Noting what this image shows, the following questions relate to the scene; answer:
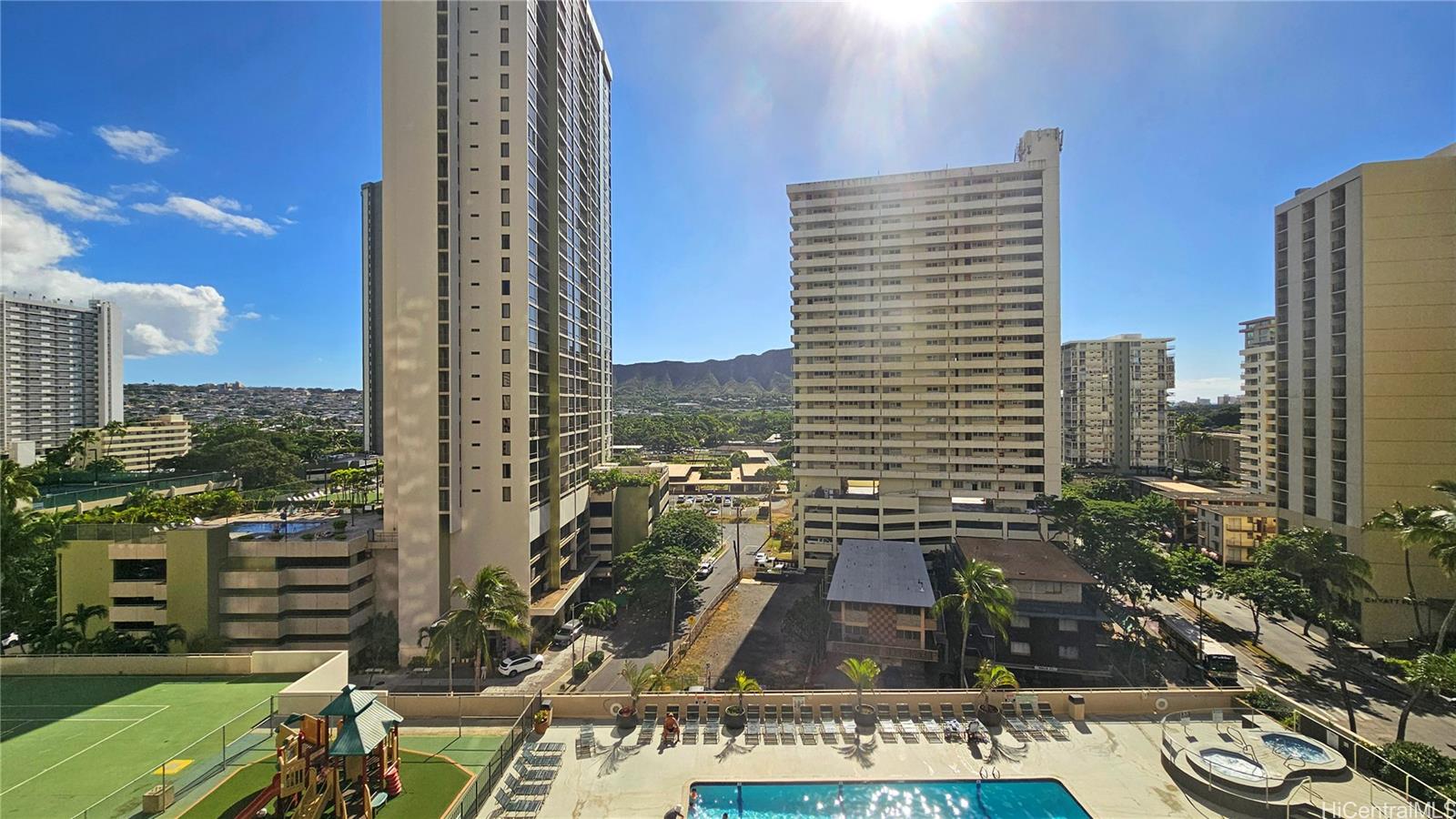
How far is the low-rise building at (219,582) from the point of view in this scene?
1005 inches

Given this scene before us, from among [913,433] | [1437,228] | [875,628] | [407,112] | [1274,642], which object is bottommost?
[1274,642]

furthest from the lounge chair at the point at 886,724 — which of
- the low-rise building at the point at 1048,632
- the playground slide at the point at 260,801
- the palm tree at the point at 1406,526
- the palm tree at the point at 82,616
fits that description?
the palm tree at the point at 82,616

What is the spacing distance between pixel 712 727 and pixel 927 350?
35320 millimetres

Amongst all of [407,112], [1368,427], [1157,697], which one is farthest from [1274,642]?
[407,112]

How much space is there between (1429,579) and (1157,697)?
26548mm

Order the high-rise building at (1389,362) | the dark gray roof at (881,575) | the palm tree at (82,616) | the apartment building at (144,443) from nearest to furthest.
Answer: the palm tree at (82,616) → the dark gray roof at (881,575) → the high-rise building at (1389,362) → the apartment building at (144,443)

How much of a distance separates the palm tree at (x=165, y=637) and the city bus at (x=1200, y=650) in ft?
156

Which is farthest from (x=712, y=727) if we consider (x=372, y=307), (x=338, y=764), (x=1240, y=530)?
(x=372, y=307)

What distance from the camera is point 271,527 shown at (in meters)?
28.4

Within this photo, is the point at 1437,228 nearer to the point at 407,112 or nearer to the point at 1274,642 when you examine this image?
the point at 1274,642

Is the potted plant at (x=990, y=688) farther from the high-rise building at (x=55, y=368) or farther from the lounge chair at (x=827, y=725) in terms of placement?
the high-rise building at (x=55, y=368)

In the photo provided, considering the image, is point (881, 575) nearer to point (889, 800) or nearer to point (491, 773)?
point (889, 800)

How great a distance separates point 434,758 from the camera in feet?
46.9

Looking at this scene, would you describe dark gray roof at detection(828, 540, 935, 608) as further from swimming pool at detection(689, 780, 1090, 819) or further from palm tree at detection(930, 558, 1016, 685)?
swimming pool at detection(689, 780, 1090, 819)
